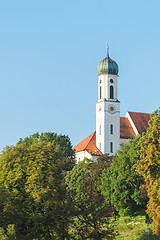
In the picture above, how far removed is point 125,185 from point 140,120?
47035mm

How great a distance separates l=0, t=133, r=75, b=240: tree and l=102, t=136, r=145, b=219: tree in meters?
20.8

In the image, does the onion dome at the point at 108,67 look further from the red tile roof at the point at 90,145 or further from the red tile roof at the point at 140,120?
the red tile roof at the point at 90,145

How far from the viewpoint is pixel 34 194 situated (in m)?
36.2

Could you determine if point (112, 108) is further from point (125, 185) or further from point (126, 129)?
point (125, 185)

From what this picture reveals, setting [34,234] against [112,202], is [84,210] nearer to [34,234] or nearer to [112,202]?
[34,234]

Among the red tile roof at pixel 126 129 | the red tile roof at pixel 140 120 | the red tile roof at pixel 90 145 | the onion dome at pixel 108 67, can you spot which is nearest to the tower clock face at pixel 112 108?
the red tile roof at pixel 126 129

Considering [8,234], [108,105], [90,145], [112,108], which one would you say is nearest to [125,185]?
[8,234]

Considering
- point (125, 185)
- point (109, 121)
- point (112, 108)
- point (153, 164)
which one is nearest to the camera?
point (153, 164)

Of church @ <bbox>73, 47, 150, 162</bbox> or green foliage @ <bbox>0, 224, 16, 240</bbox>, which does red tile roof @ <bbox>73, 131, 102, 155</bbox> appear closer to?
church @ <bbox>73, 47, 150, 162</bbox>

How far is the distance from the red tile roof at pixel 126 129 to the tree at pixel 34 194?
212 feet

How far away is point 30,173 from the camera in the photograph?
1471 inches

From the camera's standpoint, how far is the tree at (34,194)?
35531 millimetres

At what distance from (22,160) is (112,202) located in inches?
916

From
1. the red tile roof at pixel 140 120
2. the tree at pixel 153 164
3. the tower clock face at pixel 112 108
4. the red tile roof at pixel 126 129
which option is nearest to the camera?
the tree at pixel 153 164
